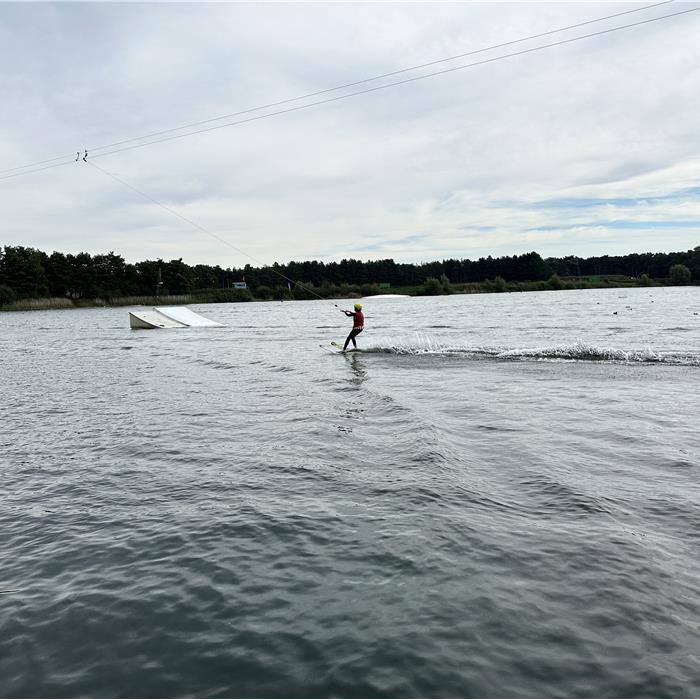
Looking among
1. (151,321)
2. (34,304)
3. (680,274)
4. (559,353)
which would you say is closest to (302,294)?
(34,304)

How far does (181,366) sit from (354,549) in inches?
777

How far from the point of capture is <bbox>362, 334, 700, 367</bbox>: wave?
75.0 feet

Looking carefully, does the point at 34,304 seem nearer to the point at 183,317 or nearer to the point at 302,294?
the point at 302,294

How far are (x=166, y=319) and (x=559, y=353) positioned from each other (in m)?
39.1

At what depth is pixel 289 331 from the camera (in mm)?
46875

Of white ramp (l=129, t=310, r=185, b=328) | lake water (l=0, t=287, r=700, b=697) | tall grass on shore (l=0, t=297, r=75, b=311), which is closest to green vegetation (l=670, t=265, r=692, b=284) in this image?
white ramp (l=129, t=310, r=185, b=328)

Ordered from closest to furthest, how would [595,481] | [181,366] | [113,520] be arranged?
[113,520]
[595,481]
[181,366]

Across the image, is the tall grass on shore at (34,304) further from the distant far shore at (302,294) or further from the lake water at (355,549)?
the lake water at (355,549)

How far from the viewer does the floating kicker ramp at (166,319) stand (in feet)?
165

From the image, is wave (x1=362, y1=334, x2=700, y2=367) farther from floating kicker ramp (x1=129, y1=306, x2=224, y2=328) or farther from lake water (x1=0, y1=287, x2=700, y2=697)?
floating kicker ramp (x1=129, y1=306, x2=224, y2=328)

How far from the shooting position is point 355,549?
6.35 metres

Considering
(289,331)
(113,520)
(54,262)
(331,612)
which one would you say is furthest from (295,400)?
(54,262)

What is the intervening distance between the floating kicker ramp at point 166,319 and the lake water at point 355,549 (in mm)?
36981

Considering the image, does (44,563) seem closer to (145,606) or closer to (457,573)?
(145,606)
